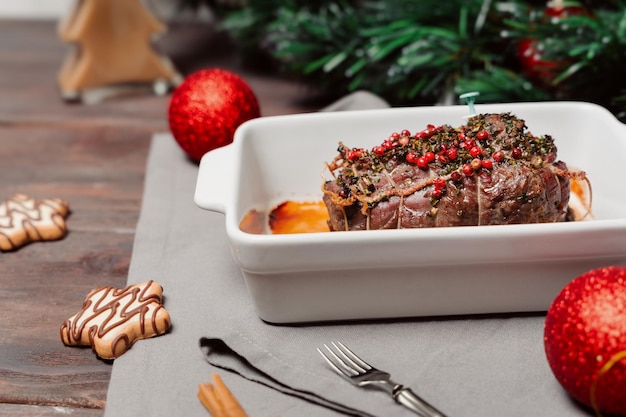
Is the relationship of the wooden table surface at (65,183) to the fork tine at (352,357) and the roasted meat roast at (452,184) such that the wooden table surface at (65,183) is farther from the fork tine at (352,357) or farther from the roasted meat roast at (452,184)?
the roasted meat roast at (452,184)

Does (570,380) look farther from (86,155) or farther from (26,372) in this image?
(86,155)

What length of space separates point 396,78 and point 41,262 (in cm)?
89

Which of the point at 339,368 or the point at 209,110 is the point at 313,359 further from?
the point at 209,110

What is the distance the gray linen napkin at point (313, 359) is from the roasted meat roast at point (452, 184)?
0.51ft

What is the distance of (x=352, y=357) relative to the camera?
1003mm

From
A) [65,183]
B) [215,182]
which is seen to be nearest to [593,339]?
[215,182]

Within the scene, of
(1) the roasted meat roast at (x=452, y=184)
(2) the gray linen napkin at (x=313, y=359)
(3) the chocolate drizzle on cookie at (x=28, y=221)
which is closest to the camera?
(2) the gray linen napkin at (x=313, y=359)

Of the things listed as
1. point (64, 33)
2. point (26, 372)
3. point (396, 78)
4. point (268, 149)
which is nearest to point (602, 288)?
point (268, 149)

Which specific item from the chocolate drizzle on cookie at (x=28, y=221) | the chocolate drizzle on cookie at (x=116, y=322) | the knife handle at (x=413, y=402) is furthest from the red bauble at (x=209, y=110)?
the knife handle at (x=413, y=402)

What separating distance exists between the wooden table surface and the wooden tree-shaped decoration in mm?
55

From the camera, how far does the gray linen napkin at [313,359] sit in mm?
936

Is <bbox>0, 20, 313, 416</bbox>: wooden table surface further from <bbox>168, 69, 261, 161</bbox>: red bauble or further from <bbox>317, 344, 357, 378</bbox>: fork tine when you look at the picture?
<bbox>317, 344, 357, 378</bbox>: fork tine

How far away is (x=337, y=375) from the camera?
38.7 inches

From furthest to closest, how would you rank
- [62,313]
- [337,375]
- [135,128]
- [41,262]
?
[135,128], [41,262], [62,313], [337,375]
